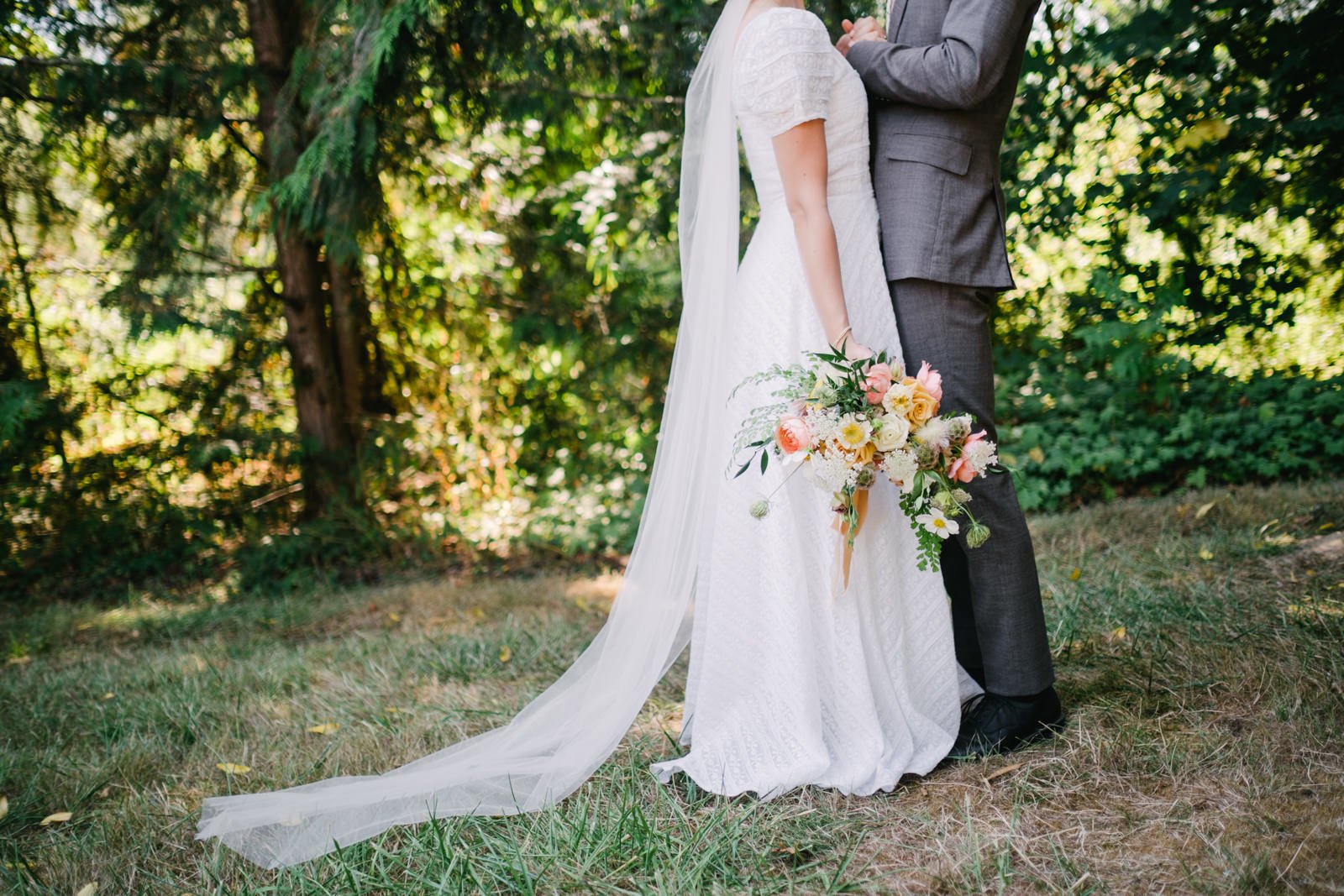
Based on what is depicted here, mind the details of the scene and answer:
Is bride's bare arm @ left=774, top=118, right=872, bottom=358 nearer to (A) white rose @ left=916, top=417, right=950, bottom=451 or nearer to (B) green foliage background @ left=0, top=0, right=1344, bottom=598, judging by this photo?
(A) white rose @ left=916, top=417, right=950, bottom=451

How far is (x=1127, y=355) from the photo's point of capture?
4.11m

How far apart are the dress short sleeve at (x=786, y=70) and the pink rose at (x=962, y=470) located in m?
0.85

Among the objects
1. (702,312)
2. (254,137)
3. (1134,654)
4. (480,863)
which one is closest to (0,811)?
(480,863)

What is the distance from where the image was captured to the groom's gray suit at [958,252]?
2174mm

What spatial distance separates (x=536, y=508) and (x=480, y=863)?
424 centimetres

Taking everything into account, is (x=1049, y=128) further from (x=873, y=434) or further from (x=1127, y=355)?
(x=873, y=434)

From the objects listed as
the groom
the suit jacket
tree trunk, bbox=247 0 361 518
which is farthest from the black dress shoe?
tree trunk, bbox=247 0 361 518

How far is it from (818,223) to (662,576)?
0.97m

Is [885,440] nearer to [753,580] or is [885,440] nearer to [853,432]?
[853,432]

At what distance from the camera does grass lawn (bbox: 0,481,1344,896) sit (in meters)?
1.80

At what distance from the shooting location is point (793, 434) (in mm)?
1997

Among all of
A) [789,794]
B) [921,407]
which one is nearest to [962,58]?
[921,407]

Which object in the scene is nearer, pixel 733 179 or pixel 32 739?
pixel 733 179

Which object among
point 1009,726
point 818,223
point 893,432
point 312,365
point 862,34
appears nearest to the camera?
point 893,432
